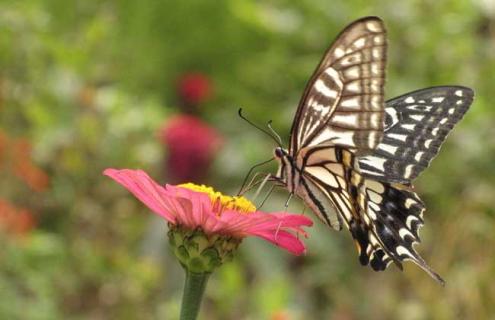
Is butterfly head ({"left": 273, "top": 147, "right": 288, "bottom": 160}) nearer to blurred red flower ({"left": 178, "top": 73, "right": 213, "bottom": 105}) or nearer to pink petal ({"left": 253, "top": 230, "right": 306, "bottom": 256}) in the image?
pink petal ({"left": 253, "top": 230, "right": 306, "bottom": 256})

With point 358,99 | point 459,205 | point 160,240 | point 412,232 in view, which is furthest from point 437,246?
point 358,99

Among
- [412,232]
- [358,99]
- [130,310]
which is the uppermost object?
[358,99]

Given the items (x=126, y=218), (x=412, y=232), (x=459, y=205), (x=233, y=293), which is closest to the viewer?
(x=412, y=232)

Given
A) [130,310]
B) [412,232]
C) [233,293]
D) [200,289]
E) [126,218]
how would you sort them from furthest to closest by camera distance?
[126,218] < [130,310] < [233,293] < [412,232] < [200,289]

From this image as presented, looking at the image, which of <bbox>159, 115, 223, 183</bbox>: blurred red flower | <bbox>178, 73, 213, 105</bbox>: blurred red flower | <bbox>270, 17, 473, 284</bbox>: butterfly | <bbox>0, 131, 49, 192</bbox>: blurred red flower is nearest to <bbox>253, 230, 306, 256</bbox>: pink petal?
<bbox>270, 17, 473, 284</bbox>: butterfly

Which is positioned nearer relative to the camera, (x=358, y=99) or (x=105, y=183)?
A: (x=358, y=99)

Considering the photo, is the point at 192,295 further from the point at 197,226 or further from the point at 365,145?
the point at 365,145

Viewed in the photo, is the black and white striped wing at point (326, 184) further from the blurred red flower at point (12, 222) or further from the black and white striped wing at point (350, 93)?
the blurred red flower at point (12, 222)

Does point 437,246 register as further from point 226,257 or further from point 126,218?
point 226,257
